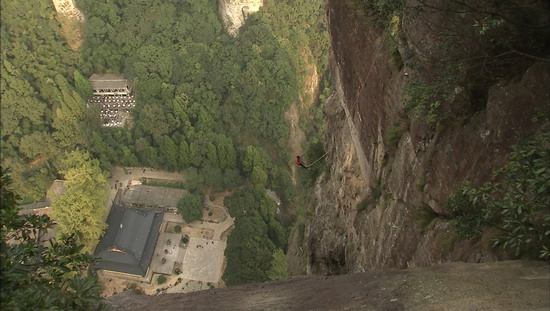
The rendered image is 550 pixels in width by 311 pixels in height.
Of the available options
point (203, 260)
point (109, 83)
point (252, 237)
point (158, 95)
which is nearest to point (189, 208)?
point (203, 260)

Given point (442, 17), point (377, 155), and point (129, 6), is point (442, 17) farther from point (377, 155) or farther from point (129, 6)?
point (129, 6)

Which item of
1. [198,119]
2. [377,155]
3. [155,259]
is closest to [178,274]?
[155,259]

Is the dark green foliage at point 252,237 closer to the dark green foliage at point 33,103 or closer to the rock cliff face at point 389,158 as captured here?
the rock cliff face at point 389,158

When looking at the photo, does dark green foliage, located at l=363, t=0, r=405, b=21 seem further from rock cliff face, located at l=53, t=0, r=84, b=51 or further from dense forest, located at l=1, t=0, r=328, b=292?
rock cliff face, located at l=53, t=0, r=84, b=51

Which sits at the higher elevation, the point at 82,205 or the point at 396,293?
the point at 82,205

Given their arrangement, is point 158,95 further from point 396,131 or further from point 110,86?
point 396,131
